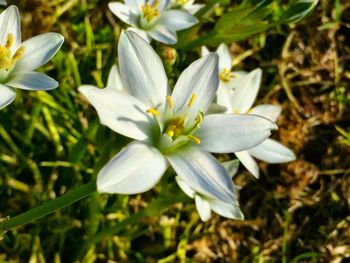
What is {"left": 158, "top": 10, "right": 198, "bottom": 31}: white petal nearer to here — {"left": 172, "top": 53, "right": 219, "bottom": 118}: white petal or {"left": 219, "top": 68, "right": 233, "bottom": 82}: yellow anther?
{"left": 219, "top": 68, "right": 233, "bottom": 82}: yellow anther

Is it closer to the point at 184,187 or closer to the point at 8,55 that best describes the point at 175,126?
the point at 184,187

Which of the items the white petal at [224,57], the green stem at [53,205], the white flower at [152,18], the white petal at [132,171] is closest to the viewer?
the white petal at [132,171]

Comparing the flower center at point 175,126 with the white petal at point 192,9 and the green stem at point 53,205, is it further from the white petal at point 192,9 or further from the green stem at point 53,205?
the white petal at point 192,9

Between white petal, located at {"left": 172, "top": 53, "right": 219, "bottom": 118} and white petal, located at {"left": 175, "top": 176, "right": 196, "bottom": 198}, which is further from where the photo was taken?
white petal, located at {"left": 175, "top": 176, "right": 196, "bottom": 198}

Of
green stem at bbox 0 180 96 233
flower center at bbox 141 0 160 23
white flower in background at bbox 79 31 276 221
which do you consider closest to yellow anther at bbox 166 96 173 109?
white flower in background at bbox 79 31 276 221

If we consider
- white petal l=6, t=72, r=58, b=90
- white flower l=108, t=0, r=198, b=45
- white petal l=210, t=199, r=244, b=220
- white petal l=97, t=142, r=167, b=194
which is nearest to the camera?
white petal l=97, t=142, r=167, b=194

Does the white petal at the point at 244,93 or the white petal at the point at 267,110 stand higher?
the white petal at the point at 244,93

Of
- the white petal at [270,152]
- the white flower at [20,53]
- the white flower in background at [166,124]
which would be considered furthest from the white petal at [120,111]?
the white petal at [270,152]

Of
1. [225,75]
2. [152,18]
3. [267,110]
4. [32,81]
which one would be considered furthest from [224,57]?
[32,81]
